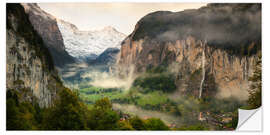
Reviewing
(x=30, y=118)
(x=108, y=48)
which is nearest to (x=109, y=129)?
(x=30, y=118)

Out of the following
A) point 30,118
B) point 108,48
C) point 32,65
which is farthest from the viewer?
point 108,48

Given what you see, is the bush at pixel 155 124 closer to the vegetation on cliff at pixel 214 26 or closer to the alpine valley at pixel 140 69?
the alpine valley at pixel 140 69

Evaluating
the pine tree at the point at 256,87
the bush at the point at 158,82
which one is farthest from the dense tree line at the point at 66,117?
the pine tree at the point at 256,87

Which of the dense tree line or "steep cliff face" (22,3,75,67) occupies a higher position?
"steep cliff face" (22,3,75,67)

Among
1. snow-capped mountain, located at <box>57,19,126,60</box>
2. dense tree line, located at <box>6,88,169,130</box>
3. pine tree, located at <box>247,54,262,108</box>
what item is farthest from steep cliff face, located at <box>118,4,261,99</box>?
dense tree line, located at <box>6,88,169,130</box>

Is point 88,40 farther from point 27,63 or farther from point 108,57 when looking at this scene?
point 27,63

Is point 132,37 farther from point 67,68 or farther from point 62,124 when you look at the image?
point 62,124

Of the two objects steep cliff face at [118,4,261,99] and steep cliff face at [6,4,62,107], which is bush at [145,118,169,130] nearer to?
steep cliff face at [118,4,261,99]
